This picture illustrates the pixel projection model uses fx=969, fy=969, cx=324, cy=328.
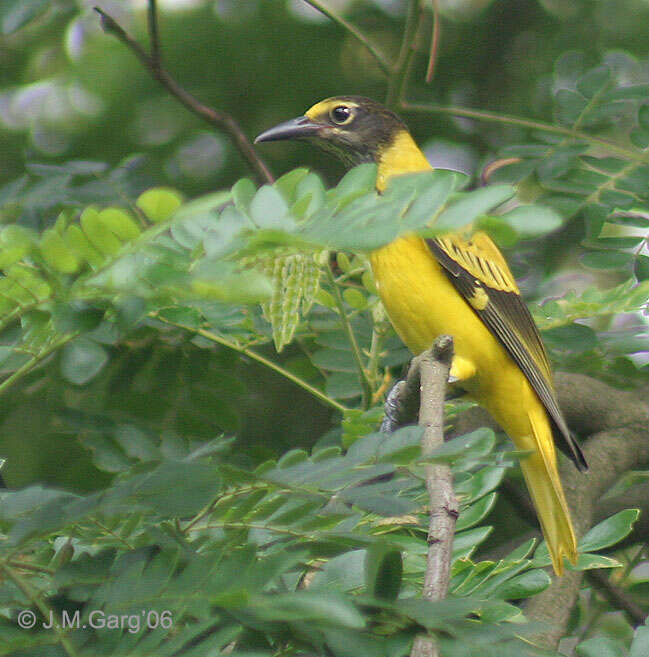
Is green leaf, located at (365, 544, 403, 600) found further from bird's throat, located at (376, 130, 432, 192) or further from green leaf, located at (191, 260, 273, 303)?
bird's throat, located at (376, 130, 432, 192)

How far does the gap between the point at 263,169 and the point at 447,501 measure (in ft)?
6.63

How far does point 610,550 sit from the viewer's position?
3.28m

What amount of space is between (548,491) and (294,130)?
1.50 metres

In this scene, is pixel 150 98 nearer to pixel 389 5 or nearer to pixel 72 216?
pixel 389 5

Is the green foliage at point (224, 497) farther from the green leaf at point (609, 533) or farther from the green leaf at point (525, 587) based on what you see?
the green leaf at point (609, 533)

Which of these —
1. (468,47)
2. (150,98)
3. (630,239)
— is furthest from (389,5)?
(630,239)

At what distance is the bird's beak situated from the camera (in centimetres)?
337

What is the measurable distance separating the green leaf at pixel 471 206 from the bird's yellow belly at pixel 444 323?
59.1 inches

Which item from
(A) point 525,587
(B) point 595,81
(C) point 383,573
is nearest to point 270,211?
(C) point 383,573

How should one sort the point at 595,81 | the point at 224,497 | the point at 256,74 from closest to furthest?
the point at 224,497 < the point at 595,81 < the point at 256,74

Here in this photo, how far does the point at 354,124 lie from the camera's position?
11.4ft

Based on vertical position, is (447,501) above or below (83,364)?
below

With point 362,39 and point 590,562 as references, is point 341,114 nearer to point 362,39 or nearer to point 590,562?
point 362,39

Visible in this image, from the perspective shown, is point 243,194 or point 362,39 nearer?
point 243,194
